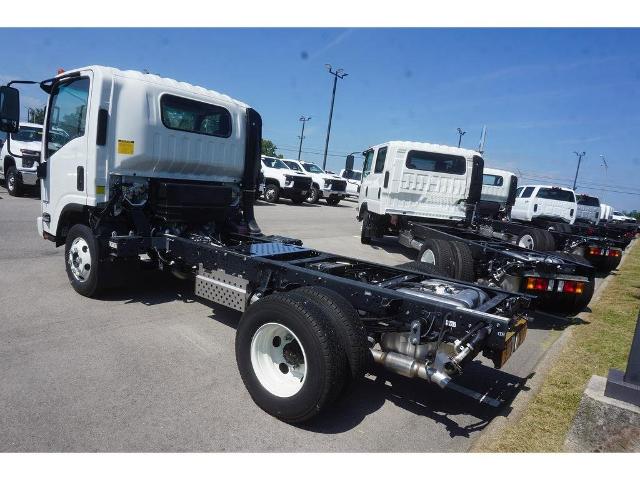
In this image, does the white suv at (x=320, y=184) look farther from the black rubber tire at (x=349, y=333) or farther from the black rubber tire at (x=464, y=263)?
the black rubber tire at (x=349, y=333)

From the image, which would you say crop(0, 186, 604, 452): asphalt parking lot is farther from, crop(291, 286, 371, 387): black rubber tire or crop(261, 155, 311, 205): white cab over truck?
crop(261, 155, 311, 205): white cab over truck

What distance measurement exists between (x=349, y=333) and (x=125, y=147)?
3.55 meters

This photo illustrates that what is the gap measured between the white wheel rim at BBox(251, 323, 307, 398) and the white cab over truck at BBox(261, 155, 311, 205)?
17671 millimetres

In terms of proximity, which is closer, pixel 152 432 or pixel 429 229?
pixel 152 432

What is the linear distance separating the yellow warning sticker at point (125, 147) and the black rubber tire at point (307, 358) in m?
2.86

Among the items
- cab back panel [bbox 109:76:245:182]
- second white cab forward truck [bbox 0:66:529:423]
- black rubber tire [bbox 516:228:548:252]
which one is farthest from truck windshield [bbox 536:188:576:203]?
cab back panel [bbox 109:76:245:182]

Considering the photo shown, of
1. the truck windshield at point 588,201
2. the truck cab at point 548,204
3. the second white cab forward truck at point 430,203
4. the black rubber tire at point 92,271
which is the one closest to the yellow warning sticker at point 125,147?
the black rubber tire at point 92,271

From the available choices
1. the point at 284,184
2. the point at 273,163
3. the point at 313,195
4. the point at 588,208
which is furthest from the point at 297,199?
the point at 588,208

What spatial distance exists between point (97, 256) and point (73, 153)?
124 cm

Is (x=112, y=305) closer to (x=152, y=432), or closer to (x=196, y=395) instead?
(x=196, y=395)

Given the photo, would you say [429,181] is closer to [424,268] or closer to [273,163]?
[424,268]

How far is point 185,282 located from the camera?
648 cm

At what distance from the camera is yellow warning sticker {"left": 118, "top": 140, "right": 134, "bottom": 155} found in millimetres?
5125

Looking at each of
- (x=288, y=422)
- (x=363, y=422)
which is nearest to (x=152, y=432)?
(x=288, y=422)
